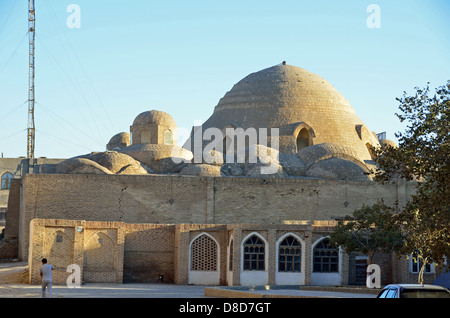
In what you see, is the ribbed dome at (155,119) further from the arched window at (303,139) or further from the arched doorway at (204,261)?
the arched doorway at (204,261)

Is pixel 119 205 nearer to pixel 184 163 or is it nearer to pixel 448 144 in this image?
pixel 184 163

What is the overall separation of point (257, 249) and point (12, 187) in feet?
45.0

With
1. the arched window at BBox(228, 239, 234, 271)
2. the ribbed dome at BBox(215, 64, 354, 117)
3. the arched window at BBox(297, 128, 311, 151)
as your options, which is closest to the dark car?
the arched window at BBox(228, 239, 234, 271)

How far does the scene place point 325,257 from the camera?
79.6 feet

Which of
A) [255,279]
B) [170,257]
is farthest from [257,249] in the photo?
[170,257]

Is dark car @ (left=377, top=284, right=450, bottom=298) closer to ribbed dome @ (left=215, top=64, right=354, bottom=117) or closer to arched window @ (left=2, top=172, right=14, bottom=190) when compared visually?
ribbed dome @ (left=215, top=64, right=354, bottom=117)

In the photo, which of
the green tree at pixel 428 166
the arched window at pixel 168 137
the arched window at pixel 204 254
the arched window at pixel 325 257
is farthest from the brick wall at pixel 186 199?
the green tree at pixel 428 166

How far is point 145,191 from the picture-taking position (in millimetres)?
29844

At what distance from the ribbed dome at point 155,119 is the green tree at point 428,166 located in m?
24.2

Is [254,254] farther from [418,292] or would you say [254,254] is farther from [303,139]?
[303,139]

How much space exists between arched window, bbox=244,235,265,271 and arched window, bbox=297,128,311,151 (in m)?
15.6

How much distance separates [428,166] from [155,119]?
25243mm

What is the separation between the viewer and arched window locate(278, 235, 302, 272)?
23625mm

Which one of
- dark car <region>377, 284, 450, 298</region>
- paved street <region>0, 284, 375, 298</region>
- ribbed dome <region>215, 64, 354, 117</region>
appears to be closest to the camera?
dark car <region>377, 284, 450, 298</region>
